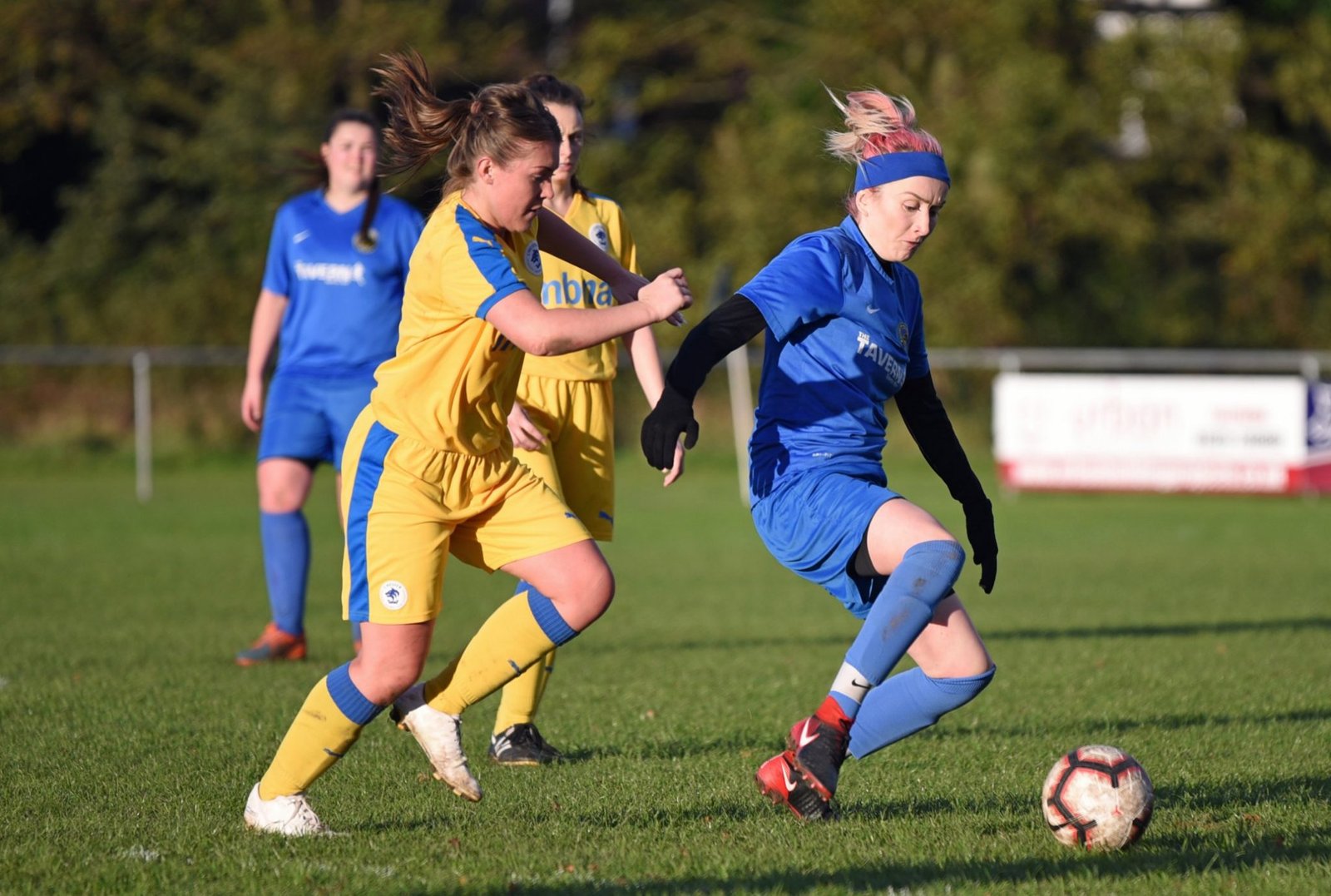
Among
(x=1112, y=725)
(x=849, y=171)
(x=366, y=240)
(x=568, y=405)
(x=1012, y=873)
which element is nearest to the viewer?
(x=1012, y=873)

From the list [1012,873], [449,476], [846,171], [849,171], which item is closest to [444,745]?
[449,476]

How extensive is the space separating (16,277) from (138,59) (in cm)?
479

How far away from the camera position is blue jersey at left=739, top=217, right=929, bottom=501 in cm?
436

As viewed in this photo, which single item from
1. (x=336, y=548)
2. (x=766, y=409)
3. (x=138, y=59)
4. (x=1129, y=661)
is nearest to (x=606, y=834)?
(x=766, y=409)

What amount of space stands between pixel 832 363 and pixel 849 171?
2067 cm

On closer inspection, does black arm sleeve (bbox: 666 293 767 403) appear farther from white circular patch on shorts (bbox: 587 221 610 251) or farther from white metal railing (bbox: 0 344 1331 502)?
white metal railing (bbox: 0 344 1331 502)

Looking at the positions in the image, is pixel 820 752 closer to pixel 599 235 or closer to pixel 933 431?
pixel 933 431

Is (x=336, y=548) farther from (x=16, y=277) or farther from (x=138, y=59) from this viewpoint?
(x=138, y=59)

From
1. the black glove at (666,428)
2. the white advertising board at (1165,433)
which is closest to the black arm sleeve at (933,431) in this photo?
the black glove at (666,428)

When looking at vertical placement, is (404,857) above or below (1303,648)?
above

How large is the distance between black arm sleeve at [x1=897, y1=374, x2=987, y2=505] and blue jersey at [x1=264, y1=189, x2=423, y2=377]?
3398 mm

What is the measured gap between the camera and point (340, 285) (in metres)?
7.54

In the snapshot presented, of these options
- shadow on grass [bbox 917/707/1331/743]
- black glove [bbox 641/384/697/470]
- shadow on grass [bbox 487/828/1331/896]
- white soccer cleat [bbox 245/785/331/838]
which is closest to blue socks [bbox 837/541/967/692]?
shadow on grass [bbox 487/828/1331/896]

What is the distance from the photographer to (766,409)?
4.54m
